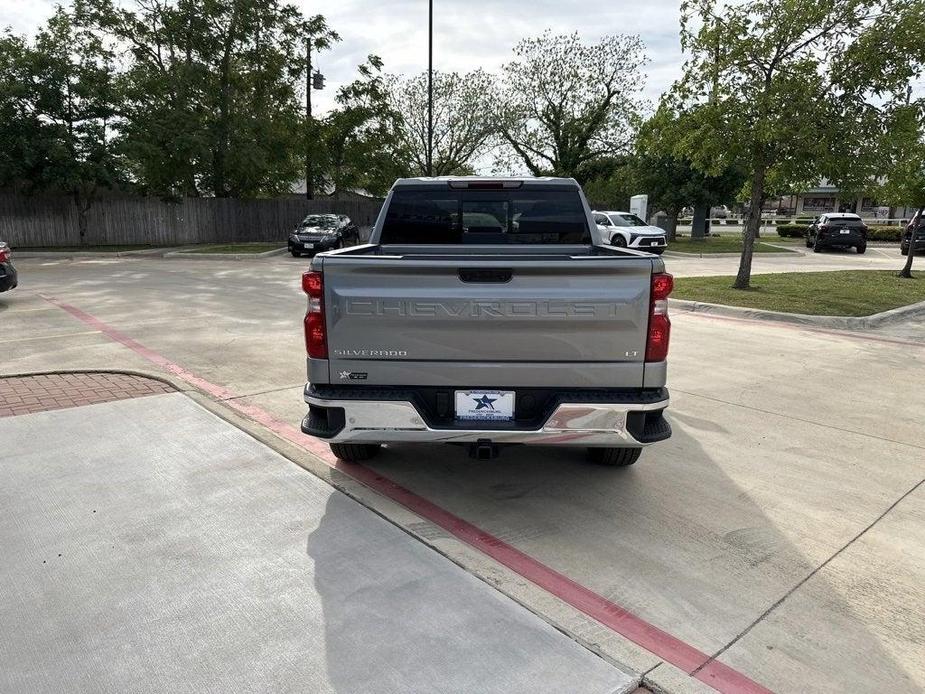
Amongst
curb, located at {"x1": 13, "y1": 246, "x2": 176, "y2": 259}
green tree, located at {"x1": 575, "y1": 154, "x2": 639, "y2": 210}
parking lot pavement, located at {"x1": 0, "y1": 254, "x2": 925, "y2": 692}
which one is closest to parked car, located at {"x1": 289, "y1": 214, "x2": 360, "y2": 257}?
curb, located at {"x1": 13, "y1": 246, "x2": 176, "y2": 259}

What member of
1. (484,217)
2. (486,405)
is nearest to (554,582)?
(486,405)

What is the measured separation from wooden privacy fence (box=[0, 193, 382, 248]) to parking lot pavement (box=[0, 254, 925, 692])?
2097 cm

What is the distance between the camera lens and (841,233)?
28.8 m

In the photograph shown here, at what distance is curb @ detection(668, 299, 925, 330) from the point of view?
10.5 metres

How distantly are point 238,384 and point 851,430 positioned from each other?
18.2 ft

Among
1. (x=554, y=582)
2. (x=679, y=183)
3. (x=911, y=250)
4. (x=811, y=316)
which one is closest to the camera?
(x=554, y=582)

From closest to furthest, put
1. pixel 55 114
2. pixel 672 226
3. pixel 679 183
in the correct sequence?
pixel 55 114
pixel 679 183
pixel 672 226

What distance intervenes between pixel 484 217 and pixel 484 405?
1992 mm

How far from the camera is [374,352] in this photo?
→ 3547 millimetres

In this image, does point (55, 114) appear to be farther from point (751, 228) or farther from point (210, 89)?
point (751, 228)

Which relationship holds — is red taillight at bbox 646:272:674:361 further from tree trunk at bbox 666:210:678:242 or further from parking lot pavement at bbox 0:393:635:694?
tree trunk at bbox 666:210:678:242

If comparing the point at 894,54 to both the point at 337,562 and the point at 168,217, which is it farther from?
the point at 168,217

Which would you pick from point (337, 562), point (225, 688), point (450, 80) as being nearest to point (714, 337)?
point (337, 562)

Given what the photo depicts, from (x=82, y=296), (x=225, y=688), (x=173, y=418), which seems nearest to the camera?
(x=225, y=688)
